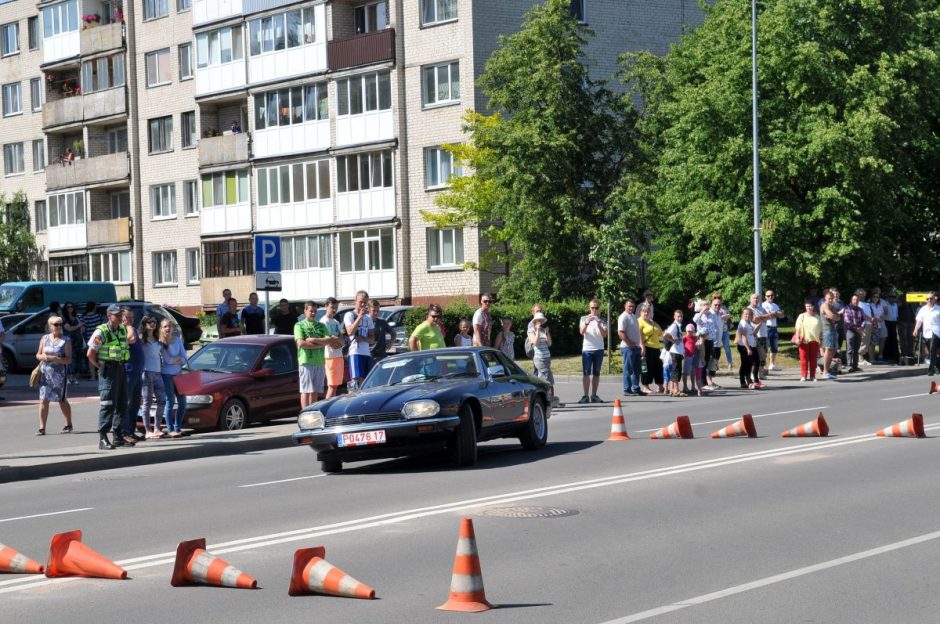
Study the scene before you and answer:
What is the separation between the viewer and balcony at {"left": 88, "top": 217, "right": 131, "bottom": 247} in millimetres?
64250

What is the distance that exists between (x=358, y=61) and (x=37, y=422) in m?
30.6

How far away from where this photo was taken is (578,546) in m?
9.62

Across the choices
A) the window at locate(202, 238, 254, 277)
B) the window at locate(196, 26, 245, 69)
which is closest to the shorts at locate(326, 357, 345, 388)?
the window at locate(202, 238, 254, 277)

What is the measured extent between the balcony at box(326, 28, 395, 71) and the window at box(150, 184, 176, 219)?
40.6 ft

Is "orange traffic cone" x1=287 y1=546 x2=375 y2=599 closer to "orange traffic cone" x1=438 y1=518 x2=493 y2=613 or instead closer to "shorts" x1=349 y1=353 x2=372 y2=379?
"orange traffic cone" x1=438 y1=518 x2=493 y2=613

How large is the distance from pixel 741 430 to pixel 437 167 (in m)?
34.2

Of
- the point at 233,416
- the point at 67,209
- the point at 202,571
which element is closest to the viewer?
the point at 202,571

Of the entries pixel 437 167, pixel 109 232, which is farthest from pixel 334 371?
pixel 109 232

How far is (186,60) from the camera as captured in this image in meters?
60.9

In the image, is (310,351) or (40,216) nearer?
(310,351)

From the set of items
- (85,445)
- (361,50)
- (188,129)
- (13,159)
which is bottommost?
(85,445)

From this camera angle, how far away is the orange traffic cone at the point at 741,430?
17.3 meters

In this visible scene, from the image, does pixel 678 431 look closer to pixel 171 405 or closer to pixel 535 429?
pixel 535 429

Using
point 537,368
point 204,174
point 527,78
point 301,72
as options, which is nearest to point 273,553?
point 537,368
